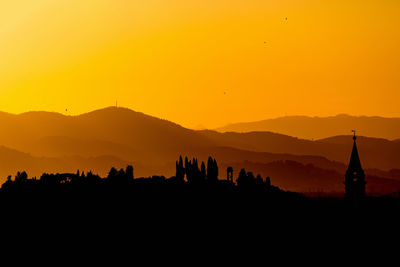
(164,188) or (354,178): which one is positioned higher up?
(354,178)

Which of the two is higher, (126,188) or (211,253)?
(126,188)

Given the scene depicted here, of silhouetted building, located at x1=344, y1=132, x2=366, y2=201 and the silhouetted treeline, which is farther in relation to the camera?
the silhouetted treeline

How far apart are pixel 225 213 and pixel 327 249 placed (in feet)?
67.9

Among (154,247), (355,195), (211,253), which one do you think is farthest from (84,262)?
(355,195)

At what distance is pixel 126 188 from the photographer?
584 feet

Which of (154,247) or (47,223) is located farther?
(47,223)

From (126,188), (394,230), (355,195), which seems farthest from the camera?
(126,188)

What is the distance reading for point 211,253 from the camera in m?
158

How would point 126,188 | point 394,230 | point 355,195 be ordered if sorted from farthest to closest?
1. point 126,188
2. point 394,230
3. point 355,195

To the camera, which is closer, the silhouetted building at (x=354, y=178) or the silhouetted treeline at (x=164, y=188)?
the silhouetted building at (x=354, y=178)

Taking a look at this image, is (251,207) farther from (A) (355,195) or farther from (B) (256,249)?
(A) (355,195)

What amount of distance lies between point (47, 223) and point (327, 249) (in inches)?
2164

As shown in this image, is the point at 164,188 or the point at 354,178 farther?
the point at 164,188

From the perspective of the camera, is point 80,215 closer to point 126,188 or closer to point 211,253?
point 126,188
